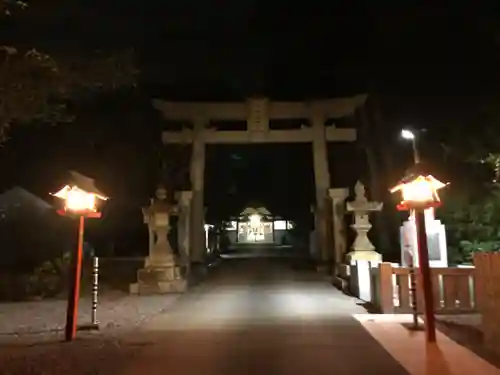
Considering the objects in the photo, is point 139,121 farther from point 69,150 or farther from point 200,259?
point 200,259

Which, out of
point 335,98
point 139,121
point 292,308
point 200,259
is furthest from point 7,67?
point 335,98

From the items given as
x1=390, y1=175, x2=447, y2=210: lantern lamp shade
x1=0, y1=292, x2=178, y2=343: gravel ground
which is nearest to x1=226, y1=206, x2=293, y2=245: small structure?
x1=0, y1=292, x2=178, y2=343: gravel ground

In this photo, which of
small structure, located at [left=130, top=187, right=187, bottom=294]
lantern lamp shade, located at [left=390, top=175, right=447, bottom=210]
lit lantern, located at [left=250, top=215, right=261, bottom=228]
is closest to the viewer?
lantern lamp shade, located at [left=390, top=175, right=447, bottom=210]

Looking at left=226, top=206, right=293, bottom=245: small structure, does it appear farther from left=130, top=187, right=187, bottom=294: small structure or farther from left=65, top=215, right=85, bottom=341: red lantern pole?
left=65, top=215, right=85, bottom=341: red lantern pole

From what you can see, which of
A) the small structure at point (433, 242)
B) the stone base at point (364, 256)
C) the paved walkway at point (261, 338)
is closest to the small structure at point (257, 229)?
the stone base at point (364, 256)

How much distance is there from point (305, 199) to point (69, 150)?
22579 mm

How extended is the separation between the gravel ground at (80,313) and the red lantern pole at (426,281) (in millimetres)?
5654

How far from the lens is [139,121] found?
75.6ft

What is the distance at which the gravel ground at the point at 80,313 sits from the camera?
10727 mm

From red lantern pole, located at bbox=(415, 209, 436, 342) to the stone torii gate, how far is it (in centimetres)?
1539

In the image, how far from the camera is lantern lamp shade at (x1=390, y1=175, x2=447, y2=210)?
9375 millimetres

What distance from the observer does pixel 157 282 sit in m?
17.7

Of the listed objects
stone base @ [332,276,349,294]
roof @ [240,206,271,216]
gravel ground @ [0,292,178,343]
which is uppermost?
roof @ [240,206,271,216]

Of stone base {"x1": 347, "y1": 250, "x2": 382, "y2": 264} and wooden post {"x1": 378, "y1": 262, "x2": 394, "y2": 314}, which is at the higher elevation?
stone base {"x1": 347, "y1": 250, "x2": 382, "y2": 264}
